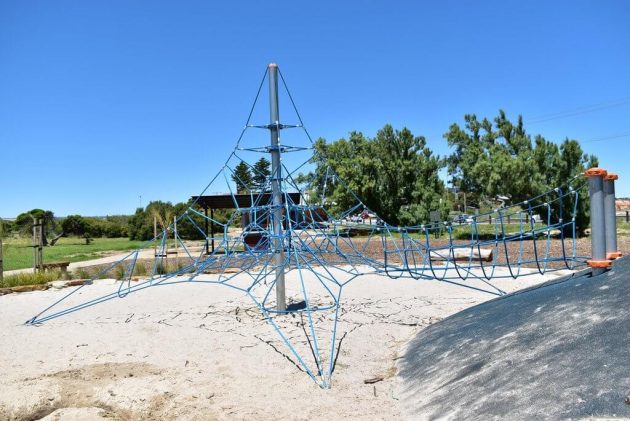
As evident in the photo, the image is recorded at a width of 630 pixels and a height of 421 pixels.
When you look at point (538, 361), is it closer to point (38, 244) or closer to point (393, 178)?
point (38, 244)

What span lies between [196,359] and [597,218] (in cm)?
422

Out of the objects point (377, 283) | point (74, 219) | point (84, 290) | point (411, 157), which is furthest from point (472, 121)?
point (74, 219)

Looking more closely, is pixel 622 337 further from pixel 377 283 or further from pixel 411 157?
pixel 411 157

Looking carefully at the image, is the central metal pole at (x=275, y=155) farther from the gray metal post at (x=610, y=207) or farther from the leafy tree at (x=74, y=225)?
the leafy tree at (x=74, y=225)

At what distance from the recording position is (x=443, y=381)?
13.6ft

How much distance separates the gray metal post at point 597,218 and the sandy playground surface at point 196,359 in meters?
2.17

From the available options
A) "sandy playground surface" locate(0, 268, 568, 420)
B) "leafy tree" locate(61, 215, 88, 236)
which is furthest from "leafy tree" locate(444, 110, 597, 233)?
"leafy tree" locate(61, 215, 88, 236)

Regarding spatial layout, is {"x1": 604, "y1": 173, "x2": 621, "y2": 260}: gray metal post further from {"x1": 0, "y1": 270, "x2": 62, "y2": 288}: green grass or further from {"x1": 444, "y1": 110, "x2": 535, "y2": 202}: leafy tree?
{"x1": 444, "y1": 110, "x2": 535, "y2": 202}: leafy tree

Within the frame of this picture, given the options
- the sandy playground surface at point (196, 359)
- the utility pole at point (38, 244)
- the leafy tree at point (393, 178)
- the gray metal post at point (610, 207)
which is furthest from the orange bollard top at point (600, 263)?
the leafy tree at point (393, 178)

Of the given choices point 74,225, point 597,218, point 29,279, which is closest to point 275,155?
point 597,218

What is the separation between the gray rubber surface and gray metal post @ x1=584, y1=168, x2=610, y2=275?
142 mm

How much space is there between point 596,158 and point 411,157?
922cm

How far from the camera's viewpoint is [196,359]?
559cm

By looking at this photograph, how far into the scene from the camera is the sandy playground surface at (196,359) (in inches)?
167
